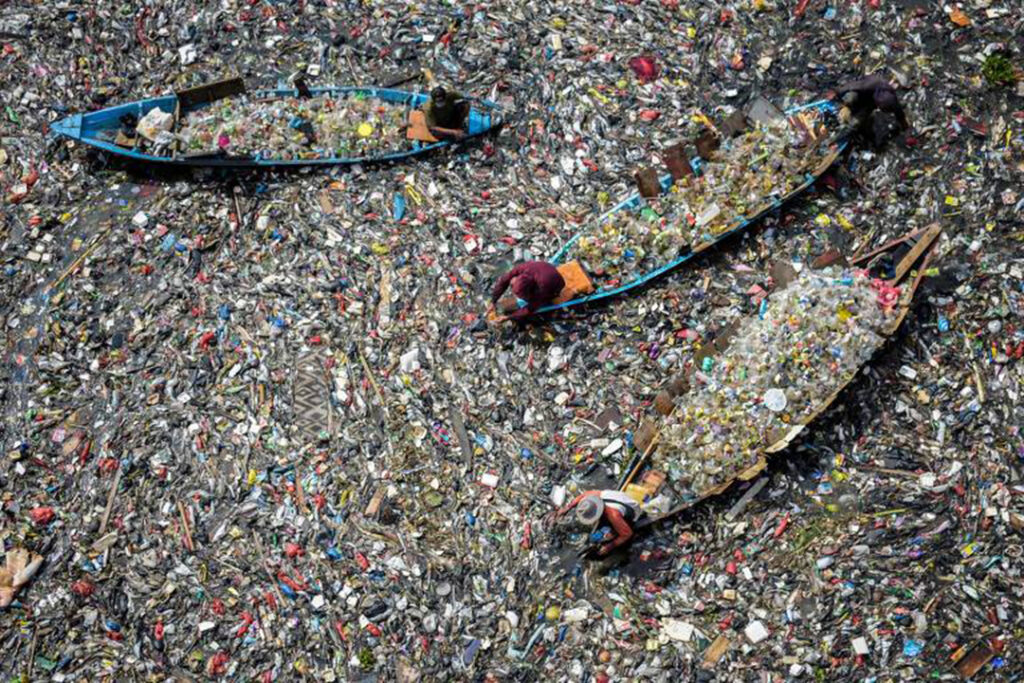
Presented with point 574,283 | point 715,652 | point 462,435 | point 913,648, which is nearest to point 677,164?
point 574,283

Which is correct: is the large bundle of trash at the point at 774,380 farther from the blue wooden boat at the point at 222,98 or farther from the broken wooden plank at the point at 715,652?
the blue wooden boat at the point at 222,98

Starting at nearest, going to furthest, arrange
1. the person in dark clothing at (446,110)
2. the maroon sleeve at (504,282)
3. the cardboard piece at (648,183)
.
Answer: the maroon sleeve at (504,282) → the cardboard piece at (648,183) → the person in dark clothing at (446,110)

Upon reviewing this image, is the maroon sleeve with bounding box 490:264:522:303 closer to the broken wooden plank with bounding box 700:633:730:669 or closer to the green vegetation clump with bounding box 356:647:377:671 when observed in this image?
the green vegetation clump with bounding box 356:647:377:671

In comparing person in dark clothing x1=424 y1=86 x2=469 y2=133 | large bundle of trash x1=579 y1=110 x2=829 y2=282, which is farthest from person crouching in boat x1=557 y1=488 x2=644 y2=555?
person in dark clothing x1=424 y1=86 x2=469 y2=133

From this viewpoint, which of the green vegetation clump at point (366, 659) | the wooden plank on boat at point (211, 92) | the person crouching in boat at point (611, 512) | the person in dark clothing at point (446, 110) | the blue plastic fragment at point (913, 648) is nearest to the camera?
the blue plastic fragment at point (913, 648)

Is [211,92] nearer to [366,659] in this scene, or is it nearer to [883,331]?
[366,659]

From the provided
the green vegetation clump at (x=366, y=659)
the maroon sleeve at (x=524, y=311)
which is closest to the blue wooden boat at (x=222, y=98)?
the maroon sleeve at (x=524, y=311)

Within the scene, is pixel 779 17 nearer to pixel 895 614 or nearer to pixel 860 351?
pixel 860 351
